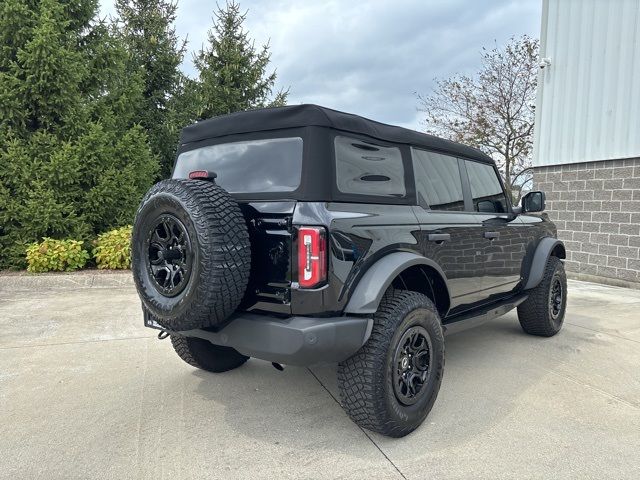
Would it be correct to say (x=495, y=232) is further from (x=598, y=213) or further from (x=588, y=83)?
(x=588, y=83)

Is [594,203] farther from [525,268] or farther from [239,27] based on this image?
[239,27]

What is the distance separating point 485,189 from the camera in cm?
409

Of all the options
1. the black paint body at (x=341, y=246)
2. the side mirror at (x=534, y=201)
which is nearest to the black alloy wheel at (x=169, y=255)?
the black paint body at (x=341, y=246)

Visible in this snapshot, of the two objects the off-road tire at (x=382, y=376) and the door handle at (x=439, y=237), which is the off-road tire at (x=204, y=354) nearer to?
the off-road tire at (x=382, y=376)

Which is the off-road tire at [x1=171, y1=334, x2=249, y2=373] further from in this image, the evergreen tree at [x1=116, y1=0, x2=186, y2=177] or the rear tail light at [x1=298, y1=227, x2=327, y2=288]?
the evergreen tree at [x1=116, y1=0, x2=186, y2=177]

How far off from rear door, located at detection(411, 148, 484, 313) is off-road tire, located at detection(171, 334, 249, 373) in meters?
1.66

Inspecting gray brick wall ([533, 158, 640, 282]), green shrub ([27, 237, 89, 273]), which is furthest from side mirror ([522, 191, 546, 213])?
green shrub ([27, 237, 89, 273])

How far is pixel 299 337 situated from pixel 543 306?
3.14 m

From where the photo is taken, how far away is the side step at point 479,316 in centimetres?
336

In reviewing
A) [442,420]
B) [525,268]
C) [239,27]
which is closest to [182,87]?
[239,27]

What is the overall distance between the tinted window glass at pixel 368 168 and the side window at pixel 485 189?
3.70 ft

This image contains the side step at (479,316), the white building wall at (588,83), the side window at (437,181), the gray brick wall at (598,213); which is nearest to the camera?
the side window at (437,181)

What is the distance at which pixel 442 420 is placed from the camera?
2871mm

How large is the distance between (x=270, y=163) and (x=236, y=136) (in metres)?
0.39
